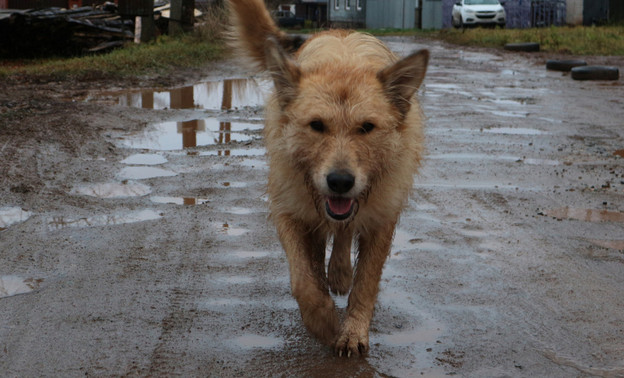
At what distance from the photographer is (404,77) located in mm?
4199

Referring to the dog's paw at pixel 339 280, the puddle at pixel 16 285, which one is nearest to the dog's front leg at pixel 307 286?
the dog's paw at pixel 339 280

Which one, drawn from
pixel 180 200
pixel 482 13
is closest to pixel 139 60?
pixel 180 200

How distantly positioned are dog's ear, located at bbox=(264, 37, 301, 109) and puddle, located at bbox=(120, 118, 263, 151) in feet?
14.0

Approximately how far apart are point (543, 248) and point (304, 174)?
2181mm

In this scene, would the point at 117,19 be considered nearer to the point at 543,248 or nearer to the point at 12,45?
the point at 12,45

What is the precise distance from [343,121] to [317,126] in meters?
0.14

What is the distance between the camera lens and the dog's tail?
5.68 m

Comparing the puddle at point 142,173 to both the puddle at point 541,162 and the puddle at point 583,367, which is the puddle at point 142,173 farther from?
the puddle at point 583,367

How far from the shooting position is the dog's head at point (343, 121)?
3809 millimetres

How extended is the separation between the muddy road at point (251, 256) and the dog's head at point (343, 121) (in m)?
0.80

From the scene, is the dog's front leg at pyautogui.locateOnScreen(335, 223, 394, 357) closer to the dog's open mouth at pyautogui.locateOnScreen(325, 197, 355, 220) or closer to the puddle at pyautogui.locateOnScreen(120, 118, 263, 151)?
the dog's open mouth at pyautogui.locateOnScreen(325, 197, 355, 220)

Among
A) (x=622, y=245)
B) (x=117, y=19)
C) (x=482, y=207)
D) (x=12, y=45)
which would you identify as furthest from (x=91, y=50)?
(x=622, y=245)

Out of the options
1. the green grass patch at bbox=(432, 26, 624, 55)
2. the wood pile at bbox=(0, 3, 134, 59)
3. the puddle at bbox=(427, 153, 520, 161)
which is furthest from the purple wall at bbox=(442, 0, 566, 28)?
the puddle at bbox=(427, 153, 520, 161)

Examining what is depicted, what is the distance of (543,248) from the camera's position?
5.38 m
